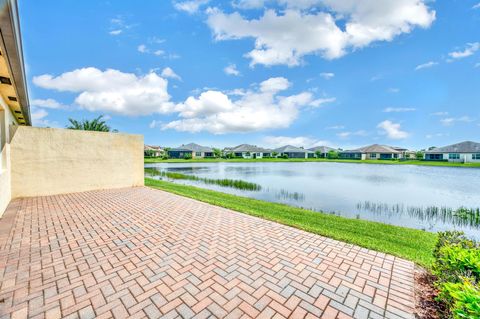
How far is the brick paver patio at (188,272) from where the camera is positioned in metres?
2.19

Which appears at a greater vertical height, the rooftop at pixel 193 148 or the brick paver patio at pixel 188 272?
the rooftop at pixel 193 148

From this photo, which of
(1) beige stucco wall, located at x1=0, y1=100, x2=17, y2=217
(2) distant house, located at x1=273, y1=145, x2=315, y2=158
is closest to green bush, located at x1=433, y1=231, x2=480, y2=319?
(1) beige stucco wall, located at x1=0, y1=100, x2=17, y2=217

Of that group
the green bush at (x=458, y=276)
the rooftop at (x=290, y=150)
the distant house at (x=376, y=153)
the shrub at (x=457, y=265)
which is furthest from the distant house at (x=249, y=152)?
the shrub at (x=457, y=265)

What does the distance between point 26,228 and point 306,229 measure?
20.0 feet

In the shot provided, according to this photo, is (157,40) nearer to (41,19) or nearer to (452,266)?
(41,19)

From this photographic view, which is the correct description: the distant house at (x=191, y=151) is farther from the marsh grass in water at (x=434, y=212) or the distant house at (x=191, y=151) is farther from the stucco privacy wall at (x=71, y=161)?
the marsh grass in water at (x=434, y=212)

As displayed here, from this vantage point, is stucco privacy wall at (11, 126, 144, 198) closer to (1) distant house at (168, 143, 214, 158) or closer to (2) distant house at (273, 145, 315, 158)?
(1) distant house at (168, 143, 214, 158)

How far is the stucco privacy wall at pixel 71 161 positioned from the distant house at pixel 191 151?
4926cm

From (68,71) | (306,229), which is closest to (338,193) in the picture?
(306,229)

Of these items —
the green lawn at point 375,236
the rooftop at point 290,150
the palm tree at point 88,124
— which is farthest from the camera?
the rooftop at point 290,150

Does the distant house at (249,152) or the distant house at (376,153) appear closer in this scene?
the distant house at (376,153)

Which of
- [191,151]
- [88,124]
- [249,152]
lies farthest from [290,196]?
[249,152]

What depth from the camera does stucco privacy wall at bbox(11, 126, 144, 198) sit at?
24.2 ft

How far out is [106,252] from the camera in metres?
3.39
